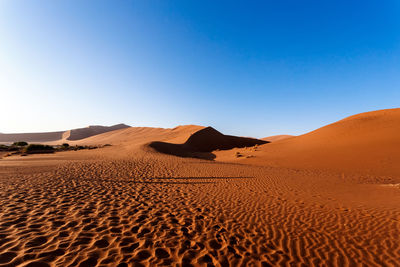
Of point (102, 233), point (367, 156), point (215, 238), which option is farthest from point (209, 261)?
point (367, 156)

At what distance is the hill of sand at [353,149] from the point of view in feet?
51.3

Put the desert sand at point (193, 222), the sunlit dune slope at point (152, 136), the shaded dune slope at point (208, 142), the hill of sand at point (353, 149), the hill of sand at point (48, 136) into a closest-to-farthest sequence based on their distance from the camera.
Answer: the desert sand at point (193, 222), the hill of sand at point (353, 149), the shaded dune slope at point (208, 142), the sunlit dune slope at point (152, 136), the hill of sand at point (48, 136)

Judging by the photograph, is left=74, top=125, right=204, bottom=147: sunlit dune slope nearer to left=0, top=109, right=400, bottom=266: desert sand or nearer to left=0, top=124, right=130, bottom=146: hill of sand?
left=0, top=124, right=130, bottom=146: hill of sand

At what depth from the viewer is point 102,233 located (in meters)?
4.15

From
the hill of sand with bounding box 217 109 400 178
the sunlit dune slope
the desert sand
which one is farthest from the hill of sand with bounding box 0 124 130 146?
the hill of sand with bounding box 217 109 400 178

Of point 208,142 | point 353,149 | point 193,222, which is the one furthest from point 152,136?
point 193,222

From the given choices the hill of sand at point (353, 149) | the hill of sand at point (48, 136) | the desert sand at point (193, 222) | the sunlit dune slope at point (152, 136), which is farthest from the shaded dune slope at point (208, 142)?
the hill of sand at point (48, 136)

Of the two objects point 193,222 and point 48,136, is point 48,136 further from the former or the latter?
point 193,222

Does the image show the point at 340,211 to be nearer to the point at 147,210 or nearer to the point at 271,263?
the point at 271,263

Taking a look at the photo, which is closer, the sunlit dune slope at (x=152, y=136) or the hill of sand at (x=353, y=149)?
the hill of sand at (x=353, y=149)

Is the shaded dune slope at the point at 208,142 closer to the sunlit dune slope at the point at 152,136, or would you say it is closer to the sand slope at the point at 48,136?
the sunlit dune slope at the point at 152,136

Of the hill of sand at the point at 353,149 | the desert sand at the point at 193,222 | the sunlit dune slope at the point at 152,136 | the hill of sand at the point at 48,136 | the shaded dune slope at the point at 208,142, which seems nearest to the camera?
the desert sand at the point at 193,222

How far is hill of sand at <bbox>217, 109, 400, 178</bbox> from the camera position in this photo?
51.3ft

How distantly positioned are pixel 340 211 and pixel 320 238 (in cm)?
273
